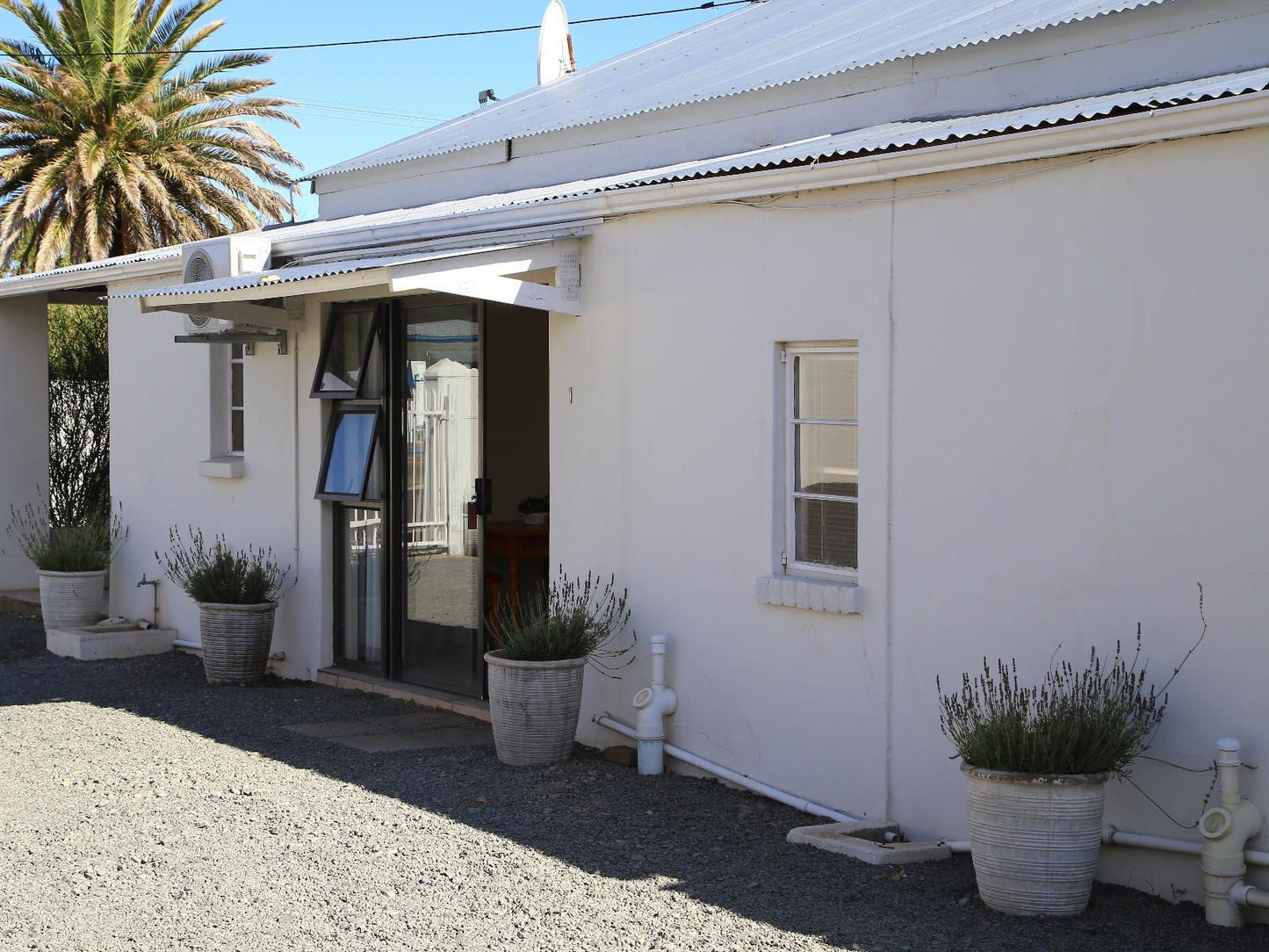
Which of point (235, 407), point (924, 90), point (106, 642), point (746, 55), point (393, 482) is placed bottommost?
point (106, 642)

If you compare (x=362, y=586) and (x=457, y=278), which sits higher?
(x=457, y=278)

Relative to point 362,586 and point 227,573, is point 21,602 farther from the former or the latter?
point 362,586

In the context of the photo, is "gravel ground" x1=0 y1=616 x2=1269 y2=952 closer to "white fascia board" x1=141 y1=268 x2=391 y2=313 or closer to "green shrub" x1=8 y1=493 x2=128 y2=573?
"white fascia board" x1=141 y1=268 x2=391 y2=313

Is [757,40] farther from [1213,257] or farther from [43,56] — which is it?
[43,56]

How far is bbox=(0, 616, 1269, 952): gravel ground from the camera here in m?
4.91

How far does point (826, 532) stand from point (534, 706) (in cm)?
180

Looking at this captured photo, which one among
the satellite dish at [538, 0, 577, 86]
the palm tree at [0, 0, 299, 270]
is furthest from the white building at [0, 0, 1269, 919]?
the palm tree at [0, 0, 299, 270]

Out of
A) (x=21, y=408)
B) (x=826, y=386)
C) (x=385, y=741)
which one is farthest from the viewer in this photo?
(x=21, y=408)

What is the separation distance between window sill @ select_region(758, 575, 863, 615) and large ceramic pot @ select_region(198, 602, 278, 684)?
14.7 ft

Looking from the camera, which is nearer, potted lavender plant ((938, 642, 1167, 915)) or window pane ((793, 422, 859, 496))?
potted lavender plant ((938, 642, 1167, 915))

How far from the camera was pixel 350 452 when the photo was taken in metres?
9.89

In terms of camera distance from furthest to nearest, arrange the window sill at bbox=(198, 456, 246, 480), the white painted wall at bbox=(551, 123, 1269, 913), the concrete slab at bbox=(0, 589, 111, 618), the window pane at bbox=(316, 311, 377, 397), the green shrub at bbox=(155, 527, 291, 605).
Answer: the concrete slab at bbox=(0, 589, 111, 618), the window sill at bbox=(198, 456, 246, 480), the green shrub at bbox=(155, 527, 291, 605), the window pane at bbox=(316, 311, 377, 397), the white painted wall at bbox=(551, 123, 1269, 913)

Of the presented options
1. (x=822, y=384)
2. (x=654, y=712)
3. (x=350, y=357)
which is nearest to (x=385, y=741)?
(x=654, y=712)

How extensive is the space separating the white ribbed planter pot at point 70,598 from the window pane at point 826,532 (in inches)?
278
